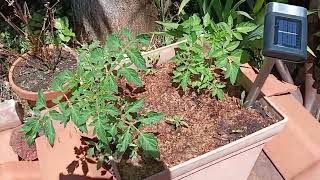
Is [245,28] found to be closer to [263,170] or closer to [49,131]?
[263,170]

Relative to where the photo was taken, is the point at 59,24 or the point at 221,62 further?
the point at 59,24

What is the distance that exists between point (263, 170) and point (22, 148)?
1.02 meters

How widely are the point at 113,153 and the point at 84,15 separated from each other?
929mm

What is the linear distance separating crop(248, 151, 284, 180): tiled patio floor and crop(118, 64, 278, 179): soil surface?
0.31 metres

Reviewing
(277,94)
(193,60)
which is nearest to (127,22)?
(193,60)

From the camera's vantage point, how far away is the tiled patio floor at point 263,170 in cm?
172

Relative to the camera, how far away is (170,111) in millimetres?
1559

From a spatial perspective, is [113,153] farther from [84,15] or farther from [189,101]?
[84,15]

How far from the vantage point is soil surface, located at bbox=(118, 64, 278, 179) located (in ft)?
4.63

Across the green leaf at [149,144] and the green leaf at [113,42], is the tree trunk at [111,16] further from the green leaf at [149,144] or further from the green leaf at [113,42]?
the green leaf at [149,144]

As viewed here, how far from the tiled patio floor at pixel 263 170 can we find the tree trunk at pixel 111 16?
0.85 metres

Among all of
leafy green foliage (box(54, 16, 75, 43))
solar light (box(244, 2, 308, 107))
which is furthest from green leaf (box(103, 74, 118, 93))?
leafy green foliage (box(54, 16, 75, 43))

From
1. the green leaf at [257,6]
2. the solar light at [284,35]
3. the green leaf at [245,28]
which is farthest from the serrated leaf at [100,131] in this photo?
the green leaf at [257,6]

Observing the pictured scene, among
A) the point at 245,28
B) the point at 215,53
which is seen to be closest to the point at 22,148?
the point at 215,53
